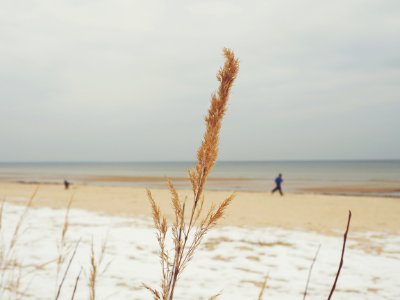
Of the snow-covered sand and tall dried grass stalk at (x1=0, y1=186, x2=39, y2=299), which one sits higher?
tall dried grass stalk at (x1=0, y1=186, x2=39, y2=299)

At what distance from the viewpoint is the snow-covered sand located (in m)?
5.63

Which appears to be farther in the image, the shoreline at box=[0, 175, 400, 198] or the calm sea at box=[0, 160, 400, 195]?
the calm sea at box=[0, 160, 400, 195]

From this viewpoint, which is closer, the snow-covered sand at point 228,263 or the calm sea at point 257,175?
the snow-covered sand at point 228,263

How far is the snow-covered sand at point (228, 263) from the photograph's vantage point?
5.63 metres

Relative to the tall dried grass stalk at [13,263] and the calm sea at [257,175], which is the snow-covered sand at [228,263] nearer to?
the tall dried grass stalk at [13,263]

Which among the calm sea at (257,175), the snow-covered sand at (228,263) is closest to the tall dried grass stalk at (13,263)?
the snow-covered sand at (228,263)

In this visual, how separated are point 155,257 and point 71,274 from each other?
199 centimetres

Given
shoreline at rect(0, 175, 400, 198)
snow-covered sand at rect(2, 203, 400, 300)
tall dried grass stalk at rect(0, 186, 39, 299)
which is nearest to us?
tall dried grass stalk at rect(0, 186, 39, 299)

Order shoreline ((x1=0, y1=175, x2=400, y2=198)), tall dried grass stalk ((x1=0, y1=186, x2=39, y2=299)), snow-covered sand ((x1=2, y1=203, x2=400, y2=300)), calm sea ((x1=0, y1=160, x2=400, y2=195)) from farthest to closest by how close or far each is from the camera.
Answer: calm sea ((x1=0, y1=160, x2=400, y2=195)), shoreline ((x1=0, y1=175, x2=400, y2=198)), snow-covered sand ((x1=2, y1=203, x2=400, y2=300)), tall dried grass stalk ((x1=0, y1=186, x2=39, y2=299))

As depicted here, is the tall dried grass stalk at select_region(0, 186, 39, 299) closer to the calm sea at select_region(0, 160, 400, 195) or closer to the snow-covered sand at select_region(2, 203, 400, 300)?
the snow-covered sand at select_region(2, 203, 400, 300)

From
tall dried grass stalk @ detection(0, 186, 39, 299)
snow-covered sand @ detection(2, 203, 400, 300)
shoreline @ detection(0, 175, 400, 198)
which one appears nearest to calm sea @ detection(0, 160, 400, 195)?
shoreline @ detection(0, 175, 400, 198)

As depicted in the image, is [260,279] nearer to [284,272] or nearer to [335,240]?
[284,272]

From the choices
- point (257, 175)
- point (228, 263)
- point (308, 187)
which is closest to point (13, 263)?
point (228, 263)

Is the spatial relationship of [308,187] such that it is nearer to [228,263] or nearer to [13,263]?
[228,263]
